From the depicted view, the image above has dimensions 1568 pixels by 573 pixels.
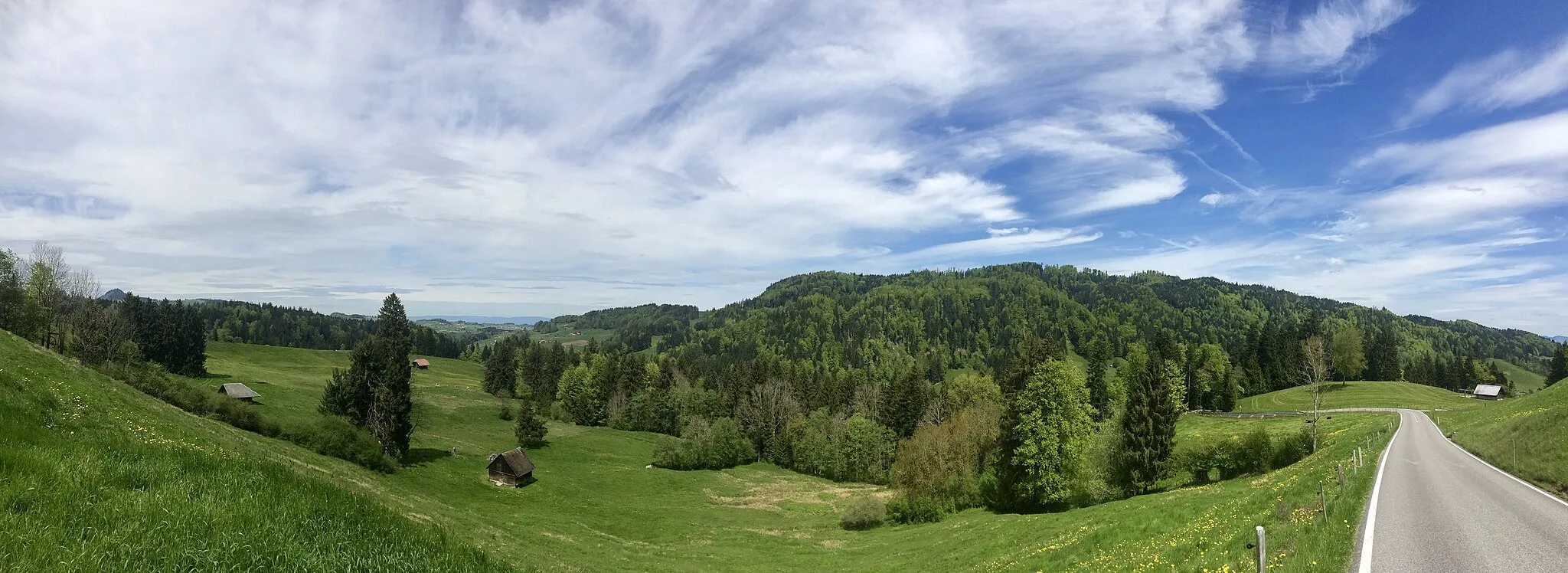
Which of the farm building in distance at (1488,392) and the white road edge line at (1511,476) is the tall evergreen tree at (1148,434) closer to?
the white road edge line at (1511,476)

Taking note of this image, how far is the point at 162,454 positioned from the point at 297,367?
154820 mm

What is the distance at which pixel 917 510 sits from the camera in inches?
2142

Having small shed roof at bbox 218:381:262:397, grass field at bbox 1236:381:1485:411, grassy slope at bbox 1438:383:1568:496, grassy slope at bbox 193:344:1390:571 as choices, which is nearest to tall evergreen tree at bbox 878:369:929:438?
grassy slope at bbox 193:344:1390:571

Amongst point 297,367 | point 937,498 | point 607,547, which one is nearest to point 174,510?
point 607,547

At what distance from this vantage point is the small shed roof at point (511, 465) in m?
62.6

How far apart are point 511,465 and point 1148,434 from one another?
61874 mm

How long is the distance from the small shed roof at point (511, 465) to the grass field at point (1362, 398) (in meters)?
110

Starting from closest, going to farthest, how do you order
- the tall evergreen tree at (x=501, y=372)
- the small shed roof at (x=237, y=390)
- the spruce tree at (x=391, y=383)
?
the spruce tree at (x=391, y=383) → the small shed roof at (x=237, y=390) → the tall evergreen tree at (x=501, y=372)

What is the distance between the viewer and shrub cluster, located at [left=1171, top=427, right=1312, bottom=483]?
141 ft

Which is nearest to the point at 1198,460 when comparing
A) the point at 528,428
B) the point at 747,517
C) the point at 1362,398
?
the point at 747,517

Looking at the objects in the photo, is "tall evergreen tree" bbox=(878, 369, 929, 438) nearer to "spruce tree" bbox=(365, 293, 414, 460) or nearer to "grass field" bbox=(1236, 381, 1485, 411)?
"grass field" bbox=(1236, 381, 1485, 411)

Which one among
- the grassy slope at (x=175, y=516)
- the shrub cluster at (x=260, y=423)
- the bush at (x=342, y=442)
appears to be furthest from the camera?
the bush at (x=342, y=442)

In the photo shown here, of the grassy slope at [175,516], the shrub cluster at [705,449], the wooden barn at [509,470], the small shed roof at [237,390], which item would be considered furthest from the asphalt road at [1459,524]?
the small shed roof at [237,390]

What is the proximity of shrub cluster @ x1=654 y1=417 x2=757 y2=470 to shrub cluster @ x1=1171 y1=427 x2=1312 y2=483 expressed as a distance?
2502 inches
